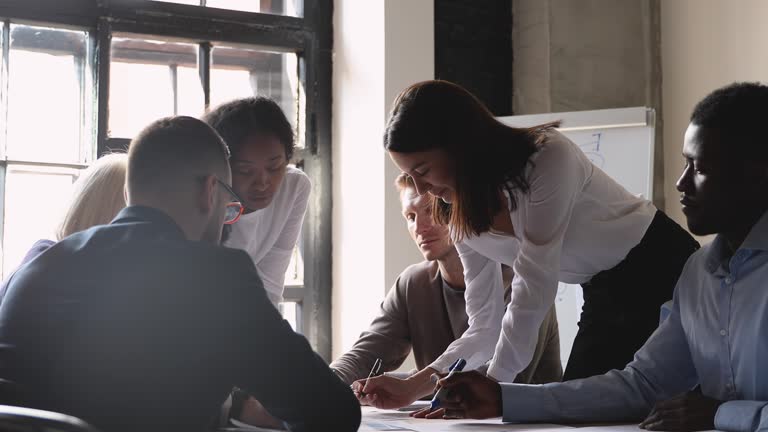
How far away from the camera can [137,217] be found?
4.31ft

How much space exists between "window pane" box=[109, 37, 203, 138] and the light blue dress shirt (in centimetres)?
243

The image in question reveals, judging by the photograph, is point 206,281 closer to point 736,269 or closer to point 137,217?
point 137,217

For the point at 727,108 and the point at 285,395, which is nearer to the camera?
the point at 285,395

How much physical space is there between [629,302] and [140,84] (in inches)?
96.2

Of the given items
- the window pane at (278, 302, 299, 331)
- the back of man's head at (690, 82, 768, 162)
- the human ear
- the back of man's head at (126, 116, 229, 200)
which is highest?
the back of man's head at (690, 82, 768, 162)

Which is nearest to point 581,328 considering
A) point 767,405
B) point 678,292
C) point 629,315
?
point 629,315

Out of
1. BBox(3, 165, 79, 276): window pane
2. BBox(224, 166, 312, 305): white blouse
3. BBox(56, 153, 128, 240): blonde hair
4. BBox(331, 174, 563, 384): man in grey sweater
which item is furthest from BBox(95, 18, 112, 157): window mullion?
BBox(56, 153, 128, 240): blonde hair

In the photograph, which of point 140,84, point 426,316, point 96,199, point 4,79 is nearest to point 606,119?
point 426,316

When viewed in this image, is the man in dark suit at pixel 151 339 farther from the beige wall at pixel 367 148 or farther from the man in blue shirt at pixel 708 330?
the beige wall at pixel 367 148

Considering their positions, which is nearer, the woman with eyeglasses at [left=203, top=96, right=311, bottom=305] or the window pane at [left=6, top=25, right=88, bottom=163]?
the woman with eyeglasses at [left=203, top=96, right=311, bottom=305]

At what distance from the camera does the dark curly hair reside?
216 cm

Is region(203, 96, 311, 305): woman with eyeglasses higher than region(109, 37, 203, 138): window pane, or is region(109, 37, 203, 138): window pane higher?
region(109, 37, 203, 138): window pane

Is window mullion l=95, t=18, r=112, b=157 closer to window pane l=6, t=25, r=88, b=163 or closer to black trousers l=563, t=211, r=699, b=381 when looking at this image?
window pane l=6, t=25, r=88, b=163

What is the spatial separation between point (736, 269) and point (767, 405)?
0.27 metres
